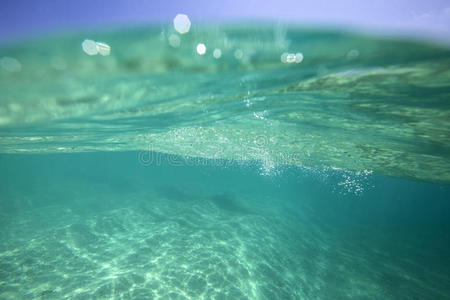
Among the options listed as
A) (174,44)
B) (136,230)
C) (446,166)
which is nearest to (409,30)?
(174,44)

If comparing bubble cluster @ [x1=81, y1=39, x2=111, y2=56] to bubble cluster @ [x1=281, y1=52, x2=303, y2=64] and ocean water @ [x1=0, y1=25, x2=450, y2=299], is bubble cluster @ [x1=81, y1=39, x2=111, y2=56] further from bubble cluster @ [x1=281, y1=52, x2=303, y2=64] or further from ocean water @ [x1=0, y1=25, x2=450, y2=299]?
bubble cluster @ [x1=281, y1=52, x2=303, y2=64]

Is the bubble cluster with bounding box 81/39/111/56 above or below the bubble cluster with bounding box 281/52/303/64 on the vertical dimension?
below

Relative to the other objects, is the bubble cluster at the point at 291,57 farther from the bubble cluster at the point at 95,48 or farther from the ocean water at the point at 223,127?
the bubble cluster at the point at 95,48

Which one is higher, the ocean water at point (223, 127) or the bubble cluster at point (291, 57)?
the bubble cluster at point (291, 57)

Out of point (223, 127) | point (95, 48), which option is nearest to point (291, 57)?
point (95, 48)

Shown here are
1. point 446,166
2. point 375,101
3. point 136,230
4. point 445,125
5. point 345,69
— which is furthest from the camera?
point 446,166

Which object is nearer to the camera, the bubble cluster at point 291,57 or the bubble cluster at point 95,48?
the bubble cluster at point 95,48

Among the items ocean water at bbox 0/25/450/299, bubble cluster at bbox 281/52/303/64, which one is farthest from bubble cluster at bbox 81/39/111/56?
bubble cluster at bbox 281/52/303/64

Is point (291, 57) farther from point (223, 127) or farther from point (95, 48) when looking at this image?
point (223, 127)

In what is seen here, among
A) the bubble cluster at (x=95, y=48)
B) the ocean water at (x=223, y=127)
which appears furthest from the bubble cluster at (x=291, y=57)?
the bubble cluster at (x=95, y=48)

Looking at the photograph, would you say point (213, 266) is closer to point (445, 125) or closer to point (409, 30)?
point (409, 30)

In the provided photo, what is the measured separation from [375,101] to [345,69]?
2.85 metres

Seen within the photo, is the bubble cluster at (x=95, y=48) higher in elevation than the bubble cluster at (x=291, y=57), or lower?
lower

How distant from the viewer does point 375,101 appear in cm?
886
